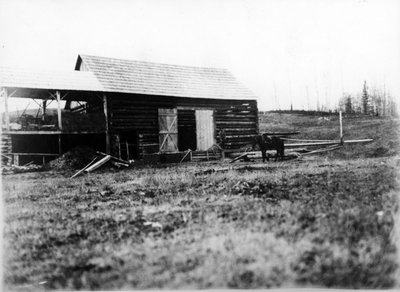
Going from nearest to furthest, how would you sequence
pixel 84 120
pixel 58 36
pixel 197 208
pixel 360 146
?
pixel 197 208 → pixel 58 36 → pixel 84 120 → pixel 360 146

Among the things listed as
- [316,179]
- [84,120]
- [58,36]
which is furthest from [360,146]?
[58,36]

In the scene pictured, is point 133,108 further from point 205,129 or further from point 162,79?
point 205,129

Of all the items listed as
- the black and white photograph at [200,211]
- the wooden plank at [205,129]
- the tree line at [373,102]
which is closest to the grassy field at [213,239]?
the black and white photograph at [200,211]

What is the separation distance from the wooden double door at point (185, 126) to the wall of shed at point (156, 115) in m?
0.27

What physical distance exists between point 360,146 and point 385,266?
14.6 metres

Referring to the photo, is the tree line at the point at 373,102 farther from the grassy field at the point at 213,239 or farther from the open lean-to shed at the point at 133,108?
the grassy field at the point at 213,239

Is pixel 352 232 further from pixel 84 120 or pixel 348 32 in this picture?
pixel 84 120

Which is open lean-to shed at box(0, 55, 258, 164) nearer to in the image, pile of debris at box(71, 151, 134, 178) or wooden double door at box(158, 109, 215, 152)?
wooden double door at box(158, 109, 215, 152)

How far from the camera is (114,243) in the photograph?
4707 millimetres

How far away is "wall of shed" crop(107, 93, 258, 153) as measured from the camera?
17.2 metres

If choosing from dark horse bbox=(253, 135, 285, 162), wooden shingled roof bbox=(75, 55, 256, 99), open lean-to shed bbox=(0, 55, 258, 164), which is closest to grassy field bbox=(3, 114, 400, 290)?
dark horse bbox=(253, 135, 285, 162)

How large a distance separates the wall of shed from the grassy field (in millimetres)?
10225

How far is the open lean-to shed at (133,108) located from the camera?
15375mm

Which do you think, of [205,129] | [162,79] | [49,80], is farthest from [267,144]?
[49,80]
